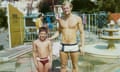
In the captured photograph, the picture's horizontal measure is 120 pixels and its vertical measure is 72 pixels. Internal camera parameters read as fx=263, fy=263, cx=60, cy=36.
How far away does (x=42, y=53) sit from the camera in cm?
525

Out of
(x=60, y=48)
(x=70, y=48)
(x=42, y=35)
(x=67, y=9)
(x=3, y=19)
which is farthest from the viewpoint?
(x=3, y=19)

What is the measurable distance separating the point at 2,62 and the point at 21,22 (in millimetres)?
5738

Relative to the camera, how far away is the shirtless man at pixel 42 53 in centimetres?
518

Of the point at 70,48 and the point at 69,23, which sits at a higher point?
the point at 69,23

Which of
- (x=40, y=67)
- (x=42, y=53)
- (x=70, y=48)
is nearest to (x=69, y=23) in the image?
(x=70, y=48)

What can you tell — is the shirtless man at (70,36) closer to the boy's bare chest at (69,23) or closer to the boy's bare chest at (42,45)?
the boy's bare chest at (69,23)

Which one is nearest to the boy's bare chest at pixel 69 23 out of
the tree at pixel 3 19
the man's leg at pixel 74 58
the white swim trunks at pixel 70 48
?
the white swim trunks at pixel 70 48

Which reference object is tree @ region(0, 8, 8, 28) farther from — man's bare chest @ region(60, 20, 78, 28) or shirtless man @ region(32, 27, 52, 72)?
shirtless man @ region(32, 27, 52, 72)

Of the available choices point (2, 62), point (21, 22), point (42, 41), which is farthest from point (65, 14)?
point (21, 22)

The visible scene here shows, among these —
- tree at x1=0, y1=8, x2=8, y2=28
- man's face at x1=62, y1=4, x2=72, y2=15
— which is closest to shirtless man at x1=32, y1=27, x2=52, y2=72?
man's face at x1=62, y1=4, x2=72, y2=15

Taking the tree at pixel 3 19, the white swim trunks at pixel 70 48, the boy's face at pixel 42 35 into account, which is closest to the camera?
the boy's face at pixel 42 35

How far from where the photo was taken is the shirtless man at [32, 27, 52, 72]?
5.18 m

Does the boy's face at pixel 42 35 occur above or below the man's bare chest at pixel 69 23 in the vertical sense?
below

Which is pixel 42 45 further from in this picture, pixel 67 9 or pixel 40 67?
Answer: pixel 67 9
